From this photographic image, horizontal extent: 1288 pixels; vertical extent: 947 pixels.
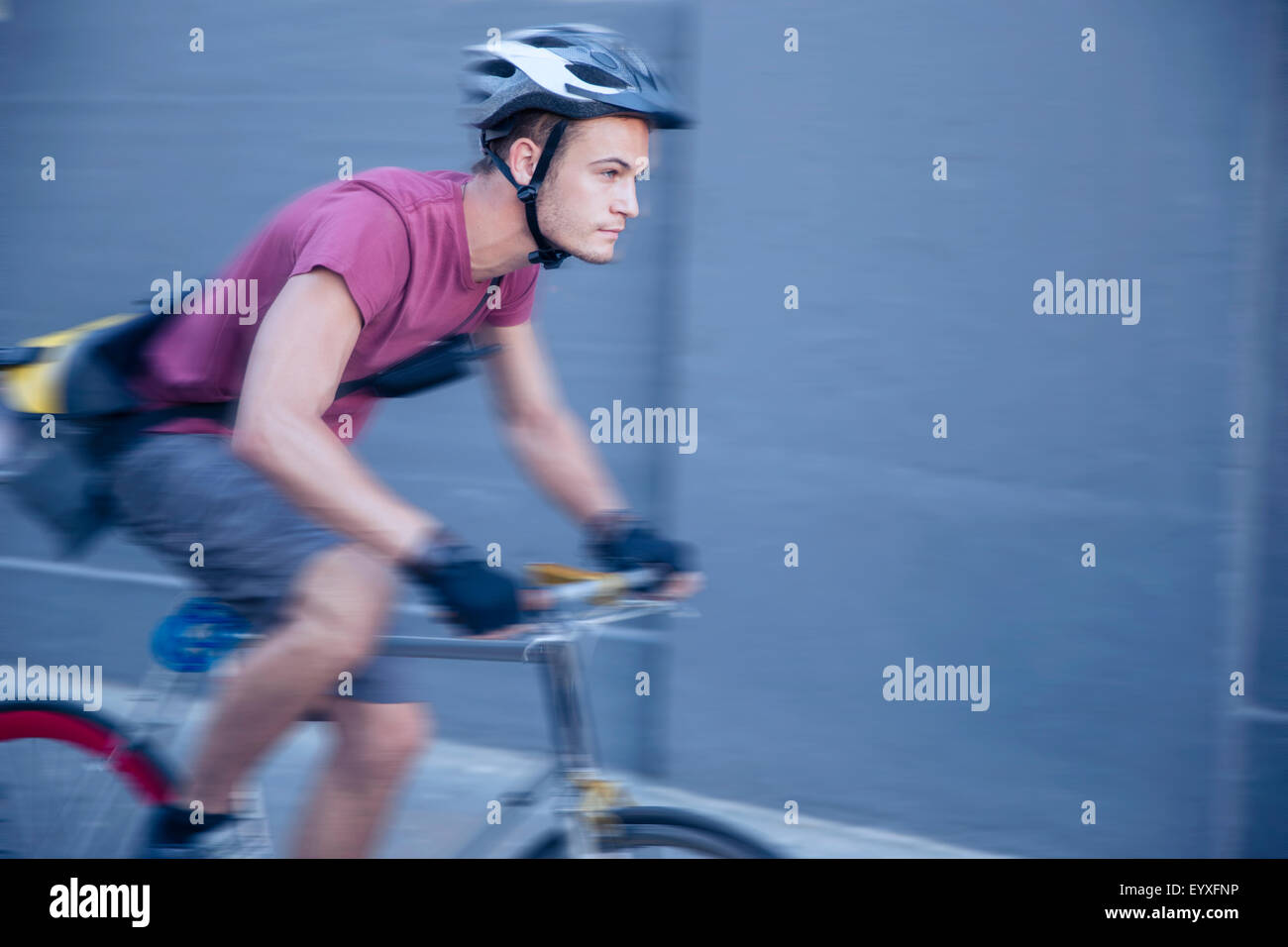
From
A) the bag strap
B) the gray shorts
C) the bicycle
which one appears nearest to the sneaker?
the bicycle

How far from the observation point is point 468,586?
2064 millimetres

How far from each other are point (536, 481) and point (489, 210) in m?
0.62

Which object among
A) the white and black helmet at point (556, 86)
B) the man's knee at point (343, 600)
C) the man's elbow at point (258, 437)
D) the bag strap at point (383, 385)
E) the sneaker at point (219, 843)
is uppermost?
the white and black helmet at point (556, 86)

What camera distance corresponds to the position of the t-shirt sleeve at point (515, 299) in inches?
109

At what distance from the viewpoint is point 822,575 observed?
4.07m

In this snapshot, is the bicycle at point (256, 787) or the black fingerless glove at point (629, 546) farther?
the black fingerless glove at point (629, 546)

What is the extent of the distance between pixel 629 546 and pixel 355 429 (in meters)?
0.66

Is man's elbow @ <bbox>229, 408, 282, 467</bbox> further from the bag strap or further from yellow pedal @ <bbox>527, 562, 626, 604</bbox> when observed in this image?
yellow pedal @ <bbox>527, 562, 626, 604</bbox>

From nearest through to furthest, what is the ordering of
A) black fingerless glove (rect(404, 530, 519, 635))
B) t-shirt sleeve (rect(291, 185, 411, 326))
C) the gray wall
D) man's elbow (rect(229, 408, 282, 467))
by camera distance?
black fingerless glove (rect(404, 530, 519, 635)) → man's elbow (rect(229, 408, 282, 467)) → t-shirt sleeve (rect(291, 185, 411, 326)) → the gray wall

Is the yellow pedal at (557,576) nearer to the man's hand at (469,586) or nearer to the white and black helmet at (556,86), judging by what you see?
the man's hand at (469,586)

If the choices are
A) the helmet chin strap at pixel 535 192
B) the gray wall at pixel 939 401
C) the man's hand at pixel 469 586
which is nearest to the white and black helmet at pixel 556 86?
the helmet chin strap at pixel 535 192

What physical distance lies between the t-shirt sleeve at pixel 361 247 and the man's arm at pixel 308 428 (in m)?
0.04

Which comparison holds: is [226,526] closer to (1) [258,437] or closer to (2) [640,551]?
(1) [258,437]

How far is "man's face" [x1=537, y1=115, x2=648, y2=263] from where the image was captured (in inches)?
100
